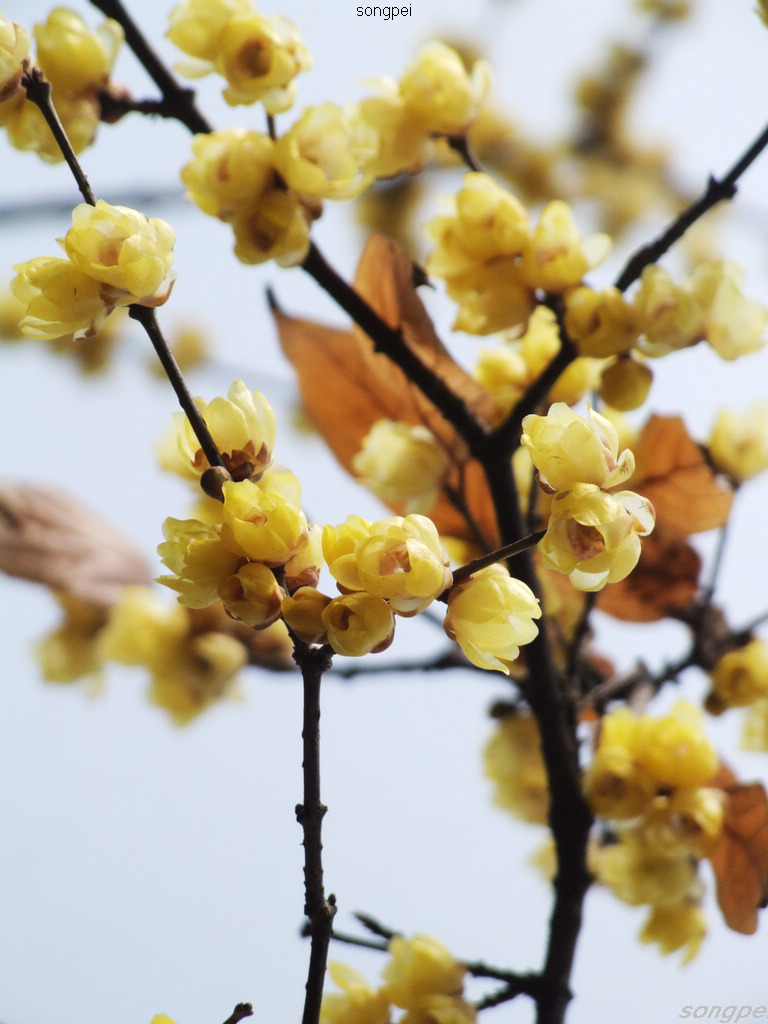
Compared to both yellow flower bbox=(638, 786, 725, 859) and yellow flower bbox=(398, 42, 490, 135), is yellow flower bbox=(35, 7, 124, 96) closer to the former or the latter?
yellow flower bbox=(398, 42, 490, 135)

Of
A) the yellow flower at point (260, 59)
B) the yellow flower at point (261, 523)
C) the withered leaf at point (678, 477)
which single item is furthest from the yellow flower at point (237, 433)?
the withered leaf at point (678, 477)

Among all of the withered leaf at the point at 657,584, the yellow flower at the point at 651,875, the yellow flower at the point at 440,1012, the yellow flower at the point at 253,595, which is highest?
the withered leaf at the point at 657,584

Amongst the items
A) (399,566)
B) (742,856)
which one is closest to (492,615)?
(399,566)

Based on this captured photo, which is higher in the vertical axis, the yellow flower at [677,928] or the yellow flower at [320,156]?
the yellow flower at [320,156]

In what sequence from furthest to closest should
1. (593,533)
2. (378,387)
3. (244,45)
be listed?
(378,387)
(244,45)
(593,533)

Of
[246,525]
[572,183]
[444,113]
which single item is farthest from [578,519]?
[572,183]

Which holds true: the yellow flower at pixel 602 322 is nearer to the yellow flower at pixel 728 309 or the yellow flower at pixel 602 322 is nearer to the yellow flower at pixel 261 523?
the yellow flower at pixel 728 309

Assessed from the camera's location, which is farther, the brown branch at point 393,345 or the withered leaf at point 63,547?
the withered leaf at point 63,547

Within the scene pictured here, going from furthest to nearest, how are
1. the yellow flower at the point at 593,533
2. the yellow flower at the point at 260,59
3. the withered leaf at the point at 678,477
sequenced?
the withered leaf at the point at 678,477 → the yellow flower at the point at 260,59 → the yellow flower at the point at 593,533

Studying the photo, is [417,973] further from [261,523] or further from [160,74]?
[160,74]
